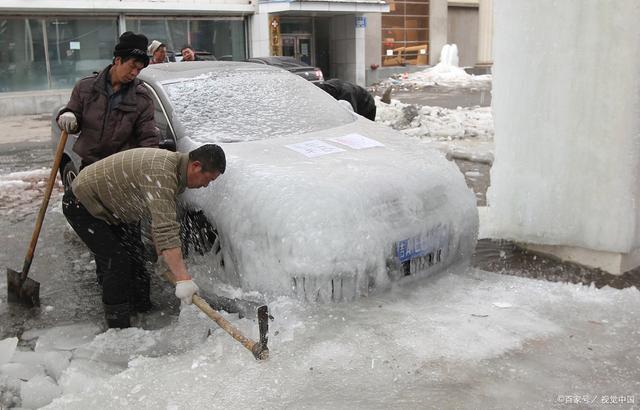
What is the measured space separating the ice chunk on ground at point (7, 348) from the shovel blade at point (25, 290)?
76 cm

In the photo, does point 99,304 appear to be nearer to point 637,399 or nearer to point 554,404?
point 554,404

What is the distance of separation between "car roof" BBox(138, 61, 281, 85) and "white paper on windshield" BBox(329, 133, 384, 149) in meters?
1.25

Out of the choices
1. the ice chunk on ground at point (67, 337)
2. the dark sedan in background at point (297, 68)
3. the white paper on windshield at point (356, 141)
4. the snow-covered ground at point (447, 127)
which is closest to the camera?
the ice chunk on ground at point (67, 337)

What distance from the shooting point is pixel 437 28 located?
94.9 ft

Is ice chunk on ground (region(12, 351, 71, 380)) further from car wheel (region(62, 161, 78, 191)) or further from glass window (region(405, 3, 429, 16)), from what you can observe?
glass window (region(405, 3, 429, 16))

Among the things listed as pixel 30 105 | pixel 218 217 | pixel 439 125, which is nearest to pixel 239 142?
pixel 218 217

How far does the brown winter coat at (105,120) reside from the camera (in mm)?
4094

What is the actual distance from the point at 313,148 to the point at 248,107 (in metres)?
0.80

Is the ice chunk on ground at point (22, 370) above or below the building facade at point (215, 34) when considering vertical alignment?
below

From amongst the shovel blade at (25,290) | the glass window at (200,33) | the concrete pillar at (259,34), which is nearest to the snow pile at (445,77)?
the concrete pillar at (259,34)

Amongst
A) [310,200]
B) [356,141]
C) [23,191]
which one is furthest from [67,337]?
[23,191]

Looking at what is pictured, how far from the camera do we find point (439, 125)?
37.2ft

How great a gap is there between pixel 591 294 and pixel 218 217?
8.07ft

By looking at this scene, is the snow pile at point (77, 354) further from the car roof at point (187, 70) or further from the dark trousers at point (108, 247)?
the car roof at point (187, 70)
